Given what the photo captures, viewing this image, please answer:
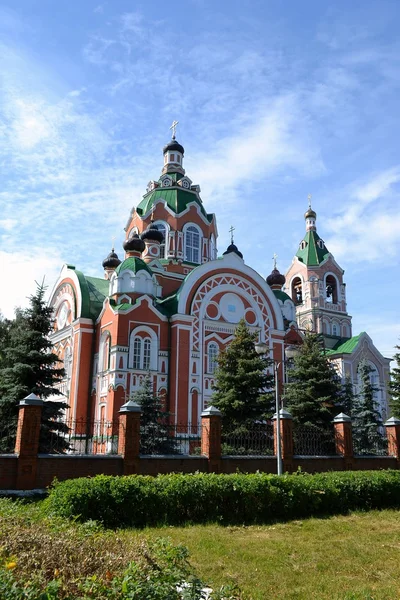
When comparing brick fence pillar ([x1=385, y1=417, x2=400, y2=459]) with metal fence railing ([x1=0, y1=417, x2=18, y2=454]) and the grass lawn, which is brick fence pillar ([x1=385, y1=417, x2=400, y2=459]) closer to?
the grass lawn

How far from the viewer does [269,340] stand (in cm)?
2762

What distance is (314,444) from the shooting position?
1547 centimetres

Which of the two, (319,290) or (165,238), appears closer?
(165,238)

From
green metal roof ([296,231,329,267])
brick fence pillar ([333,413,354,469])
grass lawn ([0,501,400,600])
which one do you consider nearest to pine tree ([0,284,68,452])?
brick fence pillar ([333,413,354,469])

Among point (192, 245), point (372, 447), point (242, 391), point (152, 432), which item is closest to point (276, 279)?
point (192, 245)

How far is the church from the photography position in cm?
2388

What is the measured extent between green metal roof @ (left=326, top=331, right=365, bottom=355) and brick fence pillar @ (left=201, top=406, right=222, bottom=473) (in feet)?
77.3

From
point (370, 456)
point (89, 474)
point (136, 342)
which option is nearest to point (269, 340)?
point (136, 342)

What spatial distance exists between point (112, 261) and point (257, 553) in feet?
82.7

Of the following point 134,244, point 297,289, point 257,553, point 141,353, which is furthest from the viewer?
point 297,289

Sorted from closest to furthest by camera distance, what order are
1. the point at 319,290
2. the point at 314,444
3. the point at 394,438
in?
the point at 314,444
the point at 394,438
the point at 319,290

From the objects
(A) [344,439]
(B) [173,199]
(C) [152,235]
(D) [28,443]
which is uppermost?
(B) [173,199]

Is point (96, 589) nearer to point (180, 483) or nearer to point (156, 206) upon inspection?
point (180, 483)

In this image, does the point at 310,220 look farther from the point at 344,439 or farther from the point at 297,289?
the point at 344,439
